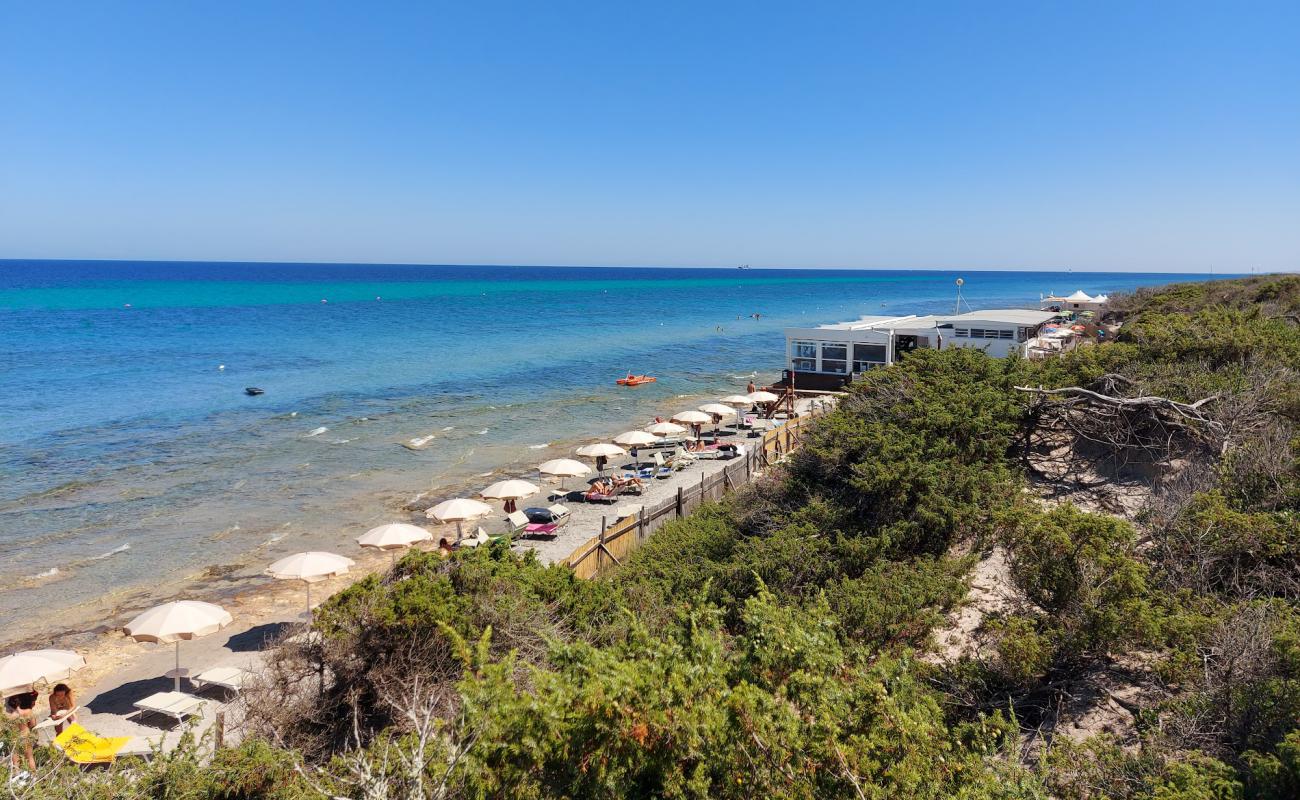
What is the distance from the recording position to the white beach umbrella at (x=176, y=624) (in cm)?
1055

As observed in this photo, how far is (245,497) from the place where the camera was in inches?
787

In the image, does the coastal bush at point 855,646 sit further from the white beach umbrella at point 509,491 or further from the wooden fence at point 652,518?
the white beach umbrella at point 509,491

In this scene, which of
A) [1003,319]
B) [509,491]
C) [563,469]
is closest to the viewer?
[509,491]

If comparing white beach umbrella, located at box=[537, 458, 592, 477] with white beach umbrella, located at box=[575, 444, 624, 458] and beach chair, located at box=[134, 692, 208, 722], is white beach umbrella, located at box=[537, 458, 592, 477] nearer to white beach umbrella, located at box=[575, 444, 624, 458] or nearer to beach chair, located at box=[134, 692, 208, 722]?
white beach umbrella, located at box=[575, 444, 624, 458]

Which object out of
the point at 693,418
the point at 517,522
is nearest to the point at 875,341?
the point at 693,418

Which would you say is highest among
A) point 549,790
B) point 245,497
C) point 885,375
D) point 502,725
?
point 885,375

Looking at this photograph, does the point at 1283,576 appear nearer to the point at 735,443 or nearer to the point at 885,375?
the point at 885,375

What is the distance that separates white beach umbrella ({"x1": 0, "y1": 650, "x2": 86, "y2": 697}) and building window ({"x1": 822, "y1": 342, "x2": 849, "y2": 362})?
2735 centimetres

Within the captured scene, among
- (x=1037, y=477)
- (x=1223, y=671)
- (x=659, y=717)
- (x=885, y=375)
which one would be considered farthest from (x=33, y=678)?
(x=1037, y=477)

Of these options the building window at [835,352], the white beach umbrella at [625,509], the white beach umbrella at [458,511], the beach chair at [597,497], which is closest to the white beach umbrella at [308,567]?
the white beach umbrella at [458,511]

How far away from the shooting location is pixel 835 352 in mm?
32062

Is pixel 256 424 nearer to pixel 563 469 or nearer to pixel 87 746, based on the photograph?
pixel 563 469

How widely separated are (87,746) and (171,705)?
1.74 meters

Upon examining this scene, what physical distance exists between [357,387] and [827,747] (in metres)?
36.6
